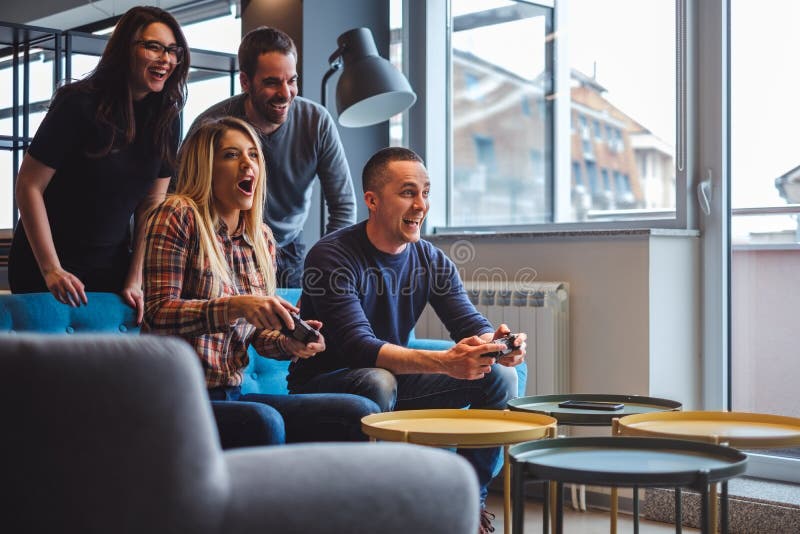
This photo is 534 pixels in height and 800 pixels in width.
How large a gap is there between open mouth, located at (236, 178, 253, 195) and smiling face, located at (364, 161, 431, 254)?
1.38 ft

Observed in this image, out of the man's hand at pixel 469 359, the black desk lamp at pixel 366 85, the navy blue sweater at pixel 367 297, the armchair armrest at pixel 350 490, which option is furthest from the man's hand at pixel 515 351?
the armchair armrest at pixel 350 490

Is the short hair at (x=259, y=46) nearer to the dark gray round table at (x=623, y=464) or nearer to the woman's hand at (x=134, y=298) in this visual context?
the woman's hand at (x=134, y=298)

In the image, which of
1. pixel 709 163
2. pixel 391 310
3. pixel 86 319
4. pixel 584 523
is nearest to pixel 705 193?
pixel 709 163

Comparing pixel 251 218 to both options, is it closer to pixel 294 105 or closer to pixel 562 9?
pixel 294 105

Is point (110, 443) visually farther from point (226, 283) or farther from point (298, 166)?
point (298, 166)

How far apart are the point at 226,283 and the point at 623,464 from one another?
1.11 m

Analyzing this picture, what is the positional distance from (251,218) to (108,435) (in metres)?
1.46

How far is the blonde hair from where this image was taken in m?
2.29

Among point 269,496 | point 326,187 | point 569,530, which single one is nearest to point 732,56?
point 326,187

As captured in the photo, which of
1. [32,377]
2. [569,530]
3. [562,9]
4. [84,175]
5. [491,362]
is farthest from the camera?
[562,9]

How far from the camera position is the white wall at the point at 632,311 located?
3322 mm

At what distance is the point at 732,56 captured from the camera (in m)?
3.38

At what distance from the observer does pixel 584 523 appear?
3.25 metres

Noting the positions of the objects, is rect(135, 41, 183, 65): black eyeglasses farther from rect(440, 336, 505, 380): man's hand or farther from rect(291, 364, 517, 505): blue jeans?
rect(440, 336, 505, 380): man's hand
